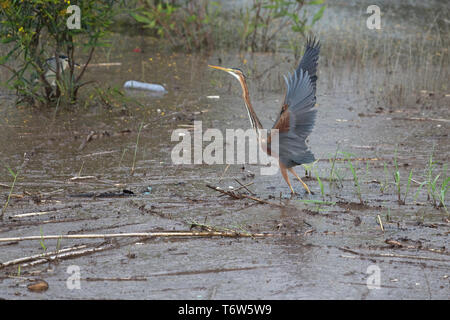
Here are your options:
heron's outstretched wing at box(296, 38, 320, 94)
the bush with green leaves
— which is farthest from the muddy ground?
heron's outstretched wing at box(296, 38, 320, 94)

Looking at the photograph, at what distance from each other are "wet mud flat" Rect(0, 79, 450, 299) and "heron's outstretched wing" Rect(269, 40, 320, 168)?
327 millimetres

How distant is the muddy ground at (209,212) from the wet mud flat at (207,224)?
11mm

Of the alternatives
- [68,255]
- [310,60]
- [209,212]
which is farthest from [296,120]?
[68,255]

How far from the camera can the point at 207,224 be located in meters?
4.34

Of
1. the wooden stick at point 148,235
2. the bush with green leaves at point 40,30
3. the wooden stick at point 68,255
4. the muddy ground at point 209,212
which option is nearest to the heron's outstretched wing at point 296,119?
the muddy ground at point 209,212

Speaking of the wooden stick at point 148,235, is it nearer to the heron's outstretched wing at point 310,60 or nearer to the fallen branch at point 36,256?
the fallen branch at point 36,256

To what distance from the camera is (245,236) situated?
13.7 feet

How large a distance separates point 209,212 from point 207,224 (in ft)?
0.87

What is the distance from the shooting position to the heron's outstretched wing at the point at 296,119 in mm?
4645

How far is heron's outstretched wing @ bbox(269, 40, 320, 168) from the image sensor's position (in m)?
4.64

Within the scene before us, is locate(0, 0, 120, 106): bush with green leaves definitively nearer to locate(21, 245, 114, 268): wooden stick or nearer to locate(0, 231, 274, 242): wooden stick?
locate(0, 231, 274, 242): wooden stick

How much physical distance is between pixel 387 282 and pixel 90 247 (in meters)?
1.71

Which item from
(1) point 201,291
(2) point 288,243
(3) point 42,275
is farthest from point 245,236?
(3) point 42,275

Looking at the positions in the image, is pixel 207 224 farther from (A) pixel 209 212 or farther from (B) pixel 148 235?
(B) pixel 148 235
